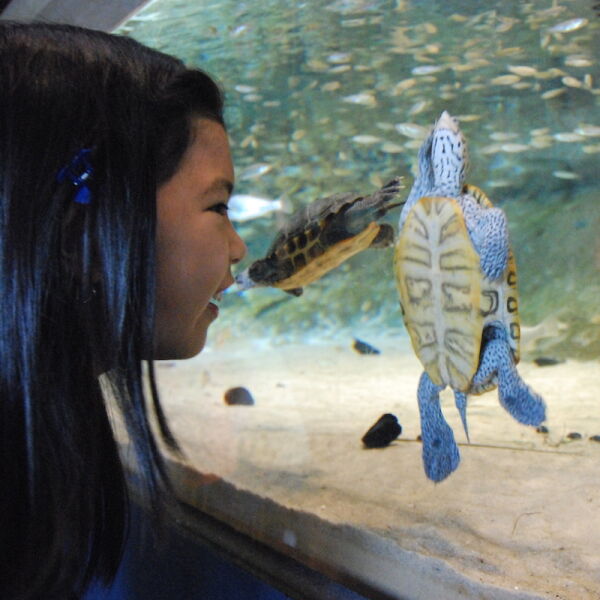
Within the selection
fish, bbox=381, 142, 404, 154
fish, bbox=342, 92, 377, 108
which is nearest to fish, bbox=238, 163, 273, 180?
fish, bbox=342, 92, 377, 108

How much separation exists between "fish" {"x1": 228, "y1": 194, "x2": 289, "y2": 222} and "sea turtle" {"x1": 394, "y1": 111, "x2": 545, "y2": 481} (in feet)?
12.2

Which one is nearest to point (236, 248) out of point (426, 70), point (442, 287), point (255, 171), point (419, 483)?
point (442, 287)

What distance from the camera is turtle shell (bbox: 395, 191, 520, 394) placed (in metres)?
1.34

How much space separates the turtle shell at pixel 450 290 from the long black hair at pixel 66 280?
64cm

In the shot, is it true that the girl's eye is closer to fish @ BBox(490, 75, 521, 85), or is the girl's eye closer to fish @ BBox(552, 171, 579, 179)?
fish @ BBox(490, 75, 521, 85)

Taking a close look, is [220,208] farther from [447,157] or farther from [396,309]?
[396,309]

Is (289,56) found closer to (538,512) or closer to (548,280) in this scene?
(548,280)

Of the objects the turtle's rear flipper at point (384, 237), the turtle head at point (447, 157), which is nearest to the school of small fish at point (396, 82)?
the turtle's rear flipper at point (384, 237)

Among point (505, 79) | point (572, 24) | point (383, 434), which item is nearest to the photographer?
point (383, 434)

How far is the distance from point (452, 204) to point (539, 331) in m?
3.64

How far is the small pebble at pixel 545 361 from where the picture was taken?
12.8 feet

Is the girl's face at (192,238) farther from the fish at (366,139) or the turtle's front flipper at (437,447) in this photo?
the fish at (366,139)

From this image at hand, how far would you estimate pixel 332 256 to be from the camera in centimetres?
280

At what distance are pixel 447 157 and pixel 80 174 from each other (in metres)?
0.79
